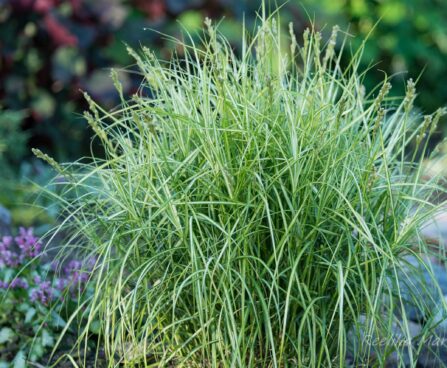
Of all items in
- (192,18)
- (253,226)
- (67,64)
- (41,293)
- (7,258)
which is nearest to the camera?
(253,226)

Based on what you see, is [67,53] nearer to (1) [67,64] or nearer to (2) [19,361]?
(1) [67,64]

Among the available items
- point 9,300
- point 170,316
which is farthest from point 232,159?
point 9,300

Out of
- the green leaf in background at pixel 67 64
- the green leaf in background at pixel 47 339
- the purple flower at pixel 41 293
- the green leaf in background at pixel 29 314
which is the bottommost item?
the green leaf in background at pixel 67 64

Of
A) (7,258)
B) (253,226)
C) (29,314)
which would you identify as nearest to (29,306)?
(29,314)

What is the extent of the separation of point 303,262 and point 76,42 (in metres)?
3.34

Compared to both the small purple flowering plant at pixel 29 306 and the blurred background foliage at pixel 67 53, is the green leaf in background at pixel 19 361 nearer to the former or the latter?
the small purple flowering plant at pixel 29 306

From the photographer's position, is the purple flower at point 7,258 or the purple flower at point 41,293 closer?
the purple flower at point 41,293

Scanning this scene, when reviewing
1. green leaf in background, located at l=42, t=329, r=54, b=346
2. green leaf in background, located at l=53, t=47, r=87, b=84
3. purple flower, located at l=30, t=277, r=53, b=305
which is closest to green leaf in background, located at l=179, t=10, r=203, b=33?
green leaf in background, located at l=53, t=47, r=87, b=84

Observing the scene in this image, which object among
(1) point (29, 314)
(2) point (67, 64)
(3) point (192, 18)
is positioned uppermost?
(3) point (192, 18)

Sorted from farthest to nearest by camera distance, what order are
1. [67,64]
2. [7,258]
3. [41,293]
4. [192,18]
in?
[192,18]
[67,64]
[7,258]
[41,293]

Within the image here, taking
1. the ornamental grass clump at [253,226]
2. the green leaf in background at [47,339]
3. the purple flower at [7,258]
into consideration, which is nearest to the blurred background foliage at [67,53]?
the purple flower at [7,258]

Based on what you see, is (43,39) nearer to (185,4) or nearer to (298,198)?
(185,4)

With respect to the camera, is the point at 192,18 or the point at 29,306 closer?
the point at 29,306

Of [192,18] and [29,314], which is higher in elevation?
[192,18]
